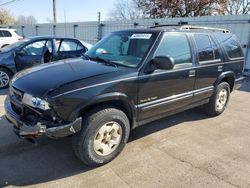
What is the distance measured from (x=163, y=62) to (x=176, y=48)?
74cm

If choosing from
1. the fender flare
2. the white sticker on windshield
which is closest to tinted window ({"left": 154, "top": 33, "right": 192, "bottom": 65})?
the white sticker on windshield

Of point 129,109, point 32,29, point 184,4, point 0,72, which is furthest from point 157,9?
point 129,109

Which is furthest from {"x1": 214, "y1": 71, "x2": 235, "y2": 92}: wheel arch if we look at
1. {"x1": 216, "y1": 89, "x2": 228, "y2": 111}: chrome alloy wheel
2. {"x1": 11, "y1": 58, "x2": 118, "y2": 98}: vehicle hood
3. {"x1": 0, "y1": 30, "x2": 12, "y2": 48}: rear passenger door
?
{"x1": 0, "y1": 30, "x2": 12, "y2": 48}: rear passenger door

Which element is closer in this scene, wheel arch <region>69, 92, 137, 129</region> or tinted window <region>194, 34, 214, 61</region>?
wheel arch <region>69, 92, 137, 129</region>

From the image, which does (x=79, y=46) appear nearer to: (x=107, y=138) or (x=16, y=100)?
(x=16, y=100)

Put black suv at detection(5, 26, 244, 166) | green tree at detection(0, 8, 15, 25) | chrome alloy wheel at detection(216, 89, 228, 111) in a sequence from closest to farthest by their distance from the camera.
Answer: black suv at detection(5, 26, 244, 166) < chrome alloy wheel at detection(216, 89, 228, 111) < green tree at detection(0, 8, 15, 25)

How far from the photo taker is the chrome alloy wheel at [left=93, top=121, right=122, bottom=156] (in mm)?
3348

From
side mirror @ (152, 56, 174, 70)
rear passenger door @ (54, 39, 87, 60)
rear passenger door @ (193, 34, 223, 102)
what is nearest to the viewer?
side mirror @ (152, 56, 174, 70)

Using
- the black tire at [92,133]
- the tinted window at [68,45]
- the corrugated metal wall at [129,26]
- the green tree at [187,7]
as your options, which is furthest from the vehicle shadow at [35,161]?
the green tree at [187,7]

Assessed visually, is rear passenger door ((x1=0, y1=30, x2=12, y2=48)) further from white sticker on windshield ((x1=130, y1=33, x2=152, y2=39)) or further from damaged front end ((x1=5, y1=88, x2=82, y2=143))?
damaged front end ((x1=5, y1=88, x2=82, y2=143))

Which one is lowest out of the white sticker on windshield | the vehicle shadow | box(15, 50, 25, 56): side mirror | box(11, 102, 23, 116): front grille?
the vehicle shadow

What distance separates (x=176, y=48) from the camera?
4203 millimetres

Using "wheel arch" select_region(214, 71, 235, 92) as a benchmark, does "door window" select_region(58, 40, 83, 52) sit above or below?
above

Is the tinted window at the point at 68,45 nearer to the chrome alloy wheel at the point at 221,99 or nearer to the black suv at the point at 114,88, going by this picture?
the black suv at the point at 114,88
